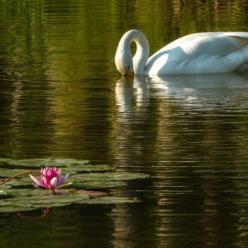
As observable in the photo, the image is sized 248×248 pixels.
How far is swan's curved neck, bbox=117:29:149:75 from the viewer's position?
18484mm

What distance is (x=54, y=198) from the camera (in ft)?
30.4

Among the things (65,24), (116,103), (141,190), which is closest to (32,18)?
(65,24)

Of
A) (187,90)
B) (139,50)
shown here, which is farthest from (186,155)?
(139,50)

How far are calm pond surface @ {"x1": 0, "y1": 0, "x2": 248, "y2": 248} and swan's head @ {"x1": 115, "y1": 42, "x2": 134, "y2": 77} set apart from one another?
4.7 inches

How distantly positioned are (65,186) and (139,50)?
927 cm

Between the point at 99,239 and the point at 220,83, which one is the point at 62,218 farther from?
the point at 220,83

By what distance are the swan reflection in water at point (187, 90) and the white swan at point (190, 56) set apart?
171 mm

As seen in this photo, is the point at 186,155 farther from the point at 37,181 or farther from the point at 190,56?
the point at 190,56

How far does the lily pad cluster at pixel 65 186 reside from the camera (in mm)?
9164

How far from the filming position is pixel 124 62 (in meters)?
18.2

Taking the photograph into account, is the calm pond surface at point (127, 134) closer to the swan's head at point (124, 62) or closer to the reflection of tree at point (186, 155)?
the reflection of tree at point (186, 155)

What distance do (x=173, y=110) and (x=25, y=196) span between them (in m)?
5.16

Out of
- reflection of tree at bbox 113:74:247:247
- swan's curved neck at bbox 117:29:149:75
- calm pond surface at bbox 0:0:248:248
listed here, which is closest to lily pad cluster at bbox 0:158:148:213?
calm pond surface at bbox 0:0:248:248

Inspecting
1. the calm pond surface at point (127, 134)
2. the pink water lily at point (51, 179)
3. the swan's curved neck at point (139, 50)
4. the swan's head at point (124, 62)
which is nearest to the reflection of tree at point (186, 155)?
the calm pond surface at point (127, 134)
